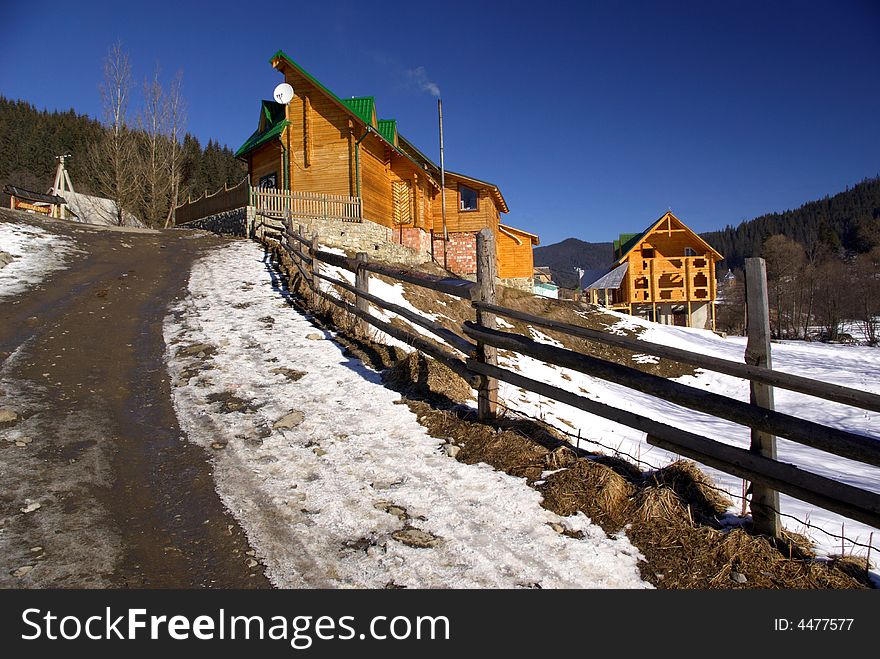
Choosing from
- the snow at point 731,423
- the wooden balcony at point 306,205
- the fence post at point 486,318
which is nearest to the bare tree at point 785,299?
the snow at point 731,423

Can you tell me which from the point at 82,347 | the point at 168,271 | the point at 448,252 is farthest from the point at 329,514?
the point at 448,252

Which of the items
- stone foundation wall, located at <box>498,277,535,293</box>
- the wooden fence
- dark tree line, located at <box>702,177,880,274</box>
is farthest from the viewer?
dark tree line, located at <box>702,177,880,274</box>

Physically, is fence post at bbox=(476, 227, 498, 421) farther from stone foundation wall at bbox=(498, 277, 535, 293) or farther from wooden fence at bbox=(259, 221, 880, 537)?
stone foundation wall at bbox=(498, 277, 535, 293)

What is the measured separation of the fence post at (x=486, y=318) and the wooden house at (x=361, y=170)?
18316 millimetres

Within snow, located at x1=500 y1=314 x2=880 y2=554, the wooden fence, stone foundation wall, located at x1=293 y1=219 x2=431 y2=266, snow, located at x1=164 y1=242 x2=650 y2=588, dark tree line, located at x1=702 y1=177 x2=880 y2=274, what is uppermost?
dark tree line, located at x1=702 y1=177 x2=880 y2=274

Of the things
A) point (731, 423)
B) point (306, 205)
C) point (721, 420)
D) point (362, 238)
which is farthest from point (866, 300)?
point (306, 205)

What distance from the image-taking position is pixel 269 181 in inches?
1006

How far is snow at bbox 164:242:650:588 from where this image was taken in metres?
2.88

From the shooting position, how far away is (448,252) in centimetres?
3080

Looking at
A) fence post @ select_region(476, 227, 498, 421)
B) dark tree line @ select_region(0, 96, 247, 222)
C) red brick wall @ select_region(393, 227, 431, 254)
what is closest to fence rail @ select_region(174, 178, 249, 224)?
red brick wall @ select_region(393, 227, 431, 254)

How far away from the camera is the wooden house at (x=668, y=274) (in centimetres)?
3142

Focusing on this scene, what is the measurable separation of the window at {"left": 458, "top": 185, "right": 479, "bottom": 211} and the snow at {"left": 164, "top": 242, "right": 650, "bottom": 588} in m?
26.0

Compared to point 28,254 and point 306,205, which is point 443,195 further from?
point 28,254

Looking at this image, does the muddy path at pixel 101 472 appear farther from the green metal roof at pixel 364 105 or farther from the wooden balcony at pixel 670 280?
the wooden balcony at pixel 670 280
